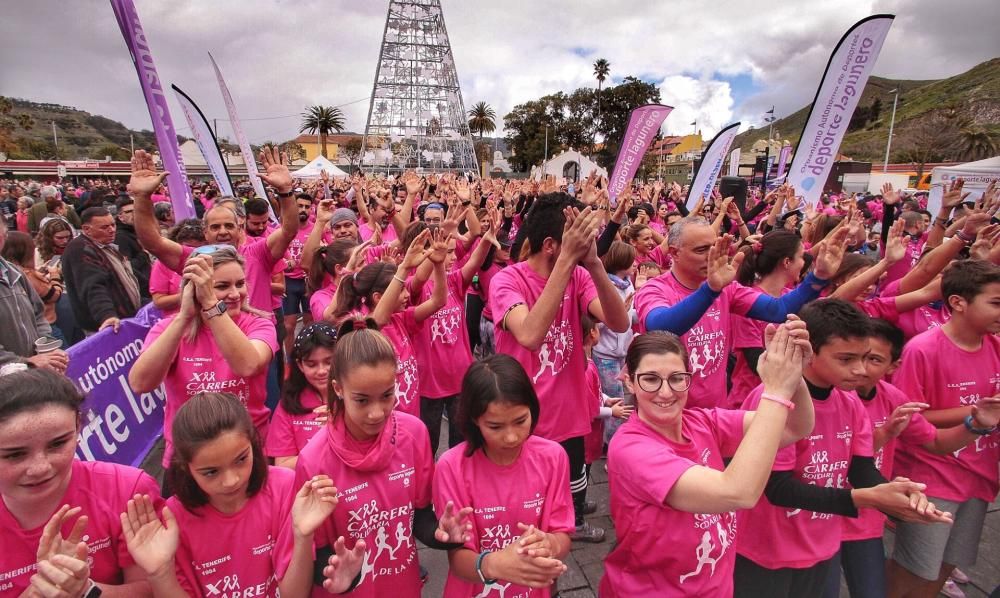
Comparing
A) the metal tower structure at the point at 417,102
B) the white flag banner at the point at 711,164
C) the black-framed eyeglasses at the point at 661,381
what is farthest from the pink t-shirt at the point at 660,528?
the metal tower structure at the point at 417,102

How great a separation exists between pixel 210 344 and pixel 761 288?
10.8 feet

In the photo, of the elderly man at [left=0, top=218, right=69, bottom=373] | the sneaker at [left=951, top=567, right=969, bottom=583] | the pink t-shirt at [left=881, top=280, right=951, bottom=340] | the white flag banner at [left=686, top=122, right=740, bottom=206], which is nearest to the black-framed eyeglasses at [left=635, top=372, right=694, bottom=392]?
the pink t-shirt at [left=881, top=280, right=951, bottom=340]

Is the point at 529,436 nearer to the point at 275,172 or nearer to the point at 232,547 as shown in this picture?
the point at 232,547

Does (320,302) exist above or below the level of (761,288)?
below

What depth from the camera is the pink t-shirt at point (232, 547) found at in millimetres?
1742

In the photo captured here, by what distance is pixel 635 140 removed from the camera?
1002 centimetres

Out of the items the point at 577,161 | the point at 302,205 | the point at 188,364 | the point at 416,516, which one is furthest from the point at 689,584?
the point at 577,161

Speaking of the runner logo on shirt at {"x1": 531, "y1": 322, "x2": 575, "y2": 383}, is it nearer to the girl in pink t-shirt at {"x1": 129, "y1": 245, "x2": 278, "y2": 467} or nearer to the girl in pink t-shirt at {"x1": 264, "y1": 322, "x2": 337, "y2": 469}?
A: the girl in pink t-shirt at {"x1": 264, "y1": 322, "x2": 337, "y2": 469}

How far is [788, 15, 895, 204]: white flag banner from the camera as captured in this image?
6508mm

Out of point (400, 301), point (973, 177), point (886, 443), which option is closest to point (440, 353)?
point (400, 301)

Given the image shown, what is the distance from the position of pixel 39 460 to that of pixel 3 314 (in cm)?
224

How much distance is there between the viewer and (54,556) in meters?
1.37

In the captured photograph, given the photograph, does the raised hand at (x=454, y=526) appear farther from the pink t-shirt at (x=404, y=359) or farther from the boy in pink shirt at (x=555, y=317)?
the pink t-shirt at (x=404, y=359)

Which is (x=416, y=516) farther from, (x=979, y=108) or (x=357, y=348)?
(x=979, y=108)
